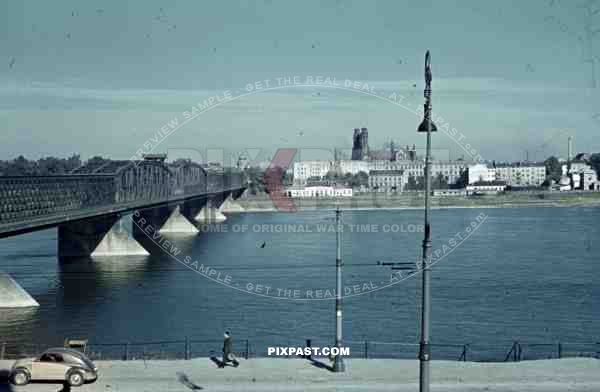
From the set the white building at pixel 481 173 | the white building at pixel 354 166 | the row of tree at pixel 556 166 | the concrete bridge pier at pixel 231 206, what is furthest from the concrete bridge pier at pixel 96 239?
the row of tree at pixel 556 166

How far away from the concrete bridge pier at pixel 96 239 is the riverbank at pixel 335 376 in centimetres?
3864

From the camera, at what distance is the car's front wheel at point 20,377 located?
1583 cm

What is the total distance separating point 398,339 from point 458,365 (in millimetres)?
9071

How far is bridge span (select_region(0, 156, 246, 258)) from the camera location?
146 ft

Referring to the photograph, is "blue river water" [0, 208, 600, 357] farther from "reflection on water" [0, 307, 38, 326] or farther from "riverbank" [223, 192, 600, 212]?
"riverbank" [223, 192, 600, 212]

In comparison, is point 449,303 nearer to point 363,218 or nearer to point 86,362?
point 86,362

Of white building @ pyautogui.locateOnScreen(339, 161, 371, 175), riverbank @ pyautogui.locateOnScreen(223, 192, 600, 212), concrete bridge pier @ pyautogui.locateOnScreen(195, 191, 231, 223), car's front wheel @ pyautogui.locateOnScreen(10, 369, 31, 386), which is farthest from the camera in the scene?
white building @ pyautogui.locateOnScreen(339, 161, 371, 175)

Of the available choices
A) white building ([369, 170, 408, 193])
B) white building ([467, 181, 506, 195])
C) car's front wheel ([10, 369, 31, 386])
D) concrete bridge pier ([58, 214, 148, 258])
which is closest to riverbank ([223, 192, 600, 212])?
white building ([467, 181, 506, 195])

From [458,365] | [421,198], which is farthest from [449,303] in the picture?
[421,198]

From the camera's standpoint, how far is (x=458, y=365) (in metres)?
17.6

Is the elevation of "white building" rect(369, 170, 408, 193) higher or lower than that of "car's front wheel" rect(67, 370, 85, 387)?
higher

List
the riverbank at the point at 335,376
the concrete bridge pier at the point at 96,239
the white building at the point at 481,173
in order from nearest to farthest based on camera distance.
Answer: the riverbank at the point at 335,376 < the concrete bridge pier at the point at 96,239 < the white building at the point at 481,173

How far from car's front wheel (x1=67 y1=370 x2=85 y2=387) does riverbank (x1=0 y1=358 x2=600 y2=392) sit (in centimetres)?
16

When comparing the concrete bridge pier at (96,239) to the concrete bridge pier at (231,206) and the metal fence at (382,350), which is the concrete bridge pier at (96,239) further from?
the concrete bridge pier at (231,206)
